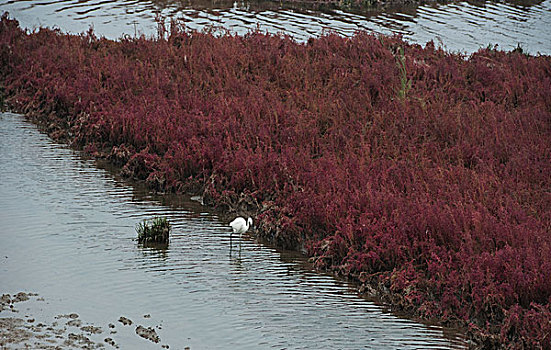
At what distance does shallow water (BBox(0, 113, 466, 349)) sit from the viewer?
6652 mm

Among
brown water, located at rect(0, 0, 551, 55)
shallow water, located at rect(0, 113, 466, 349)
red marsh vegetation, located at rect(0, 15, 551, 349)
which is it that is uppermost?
brown water, located at rect(0, 0, 551, 55)

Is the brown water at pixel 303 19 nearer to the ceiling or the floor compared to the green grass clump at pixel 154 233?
nearer to the ceiling

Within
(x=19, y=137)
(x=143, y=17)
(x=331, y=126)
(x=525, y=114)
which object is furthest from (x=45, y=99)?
(x=143, y=17)

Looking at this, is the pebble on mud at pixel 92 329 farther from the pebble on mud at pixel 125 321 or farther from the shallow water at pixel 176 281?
the pebble on mud at pixel 125 321

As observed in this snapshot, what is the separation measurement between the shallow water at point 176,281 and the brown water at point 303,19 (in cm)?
1511

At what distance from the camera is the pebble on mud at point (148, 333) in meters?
6.34

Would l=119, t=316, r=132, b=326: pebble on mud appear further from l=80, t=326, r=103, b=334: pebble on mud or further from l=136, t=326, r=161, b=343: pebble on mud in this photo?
l=80, t=326, r=103, b=334: pebble on mud

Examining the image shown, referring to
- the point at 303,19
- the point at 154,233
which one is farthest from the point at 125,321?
the point at 303,19

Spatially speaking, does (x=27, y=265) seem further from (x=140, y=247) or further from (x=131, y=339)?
(x=131, y=339)

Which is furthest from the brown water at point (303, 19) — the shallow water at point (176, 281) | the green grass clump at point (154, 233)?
the green grass clump at point (154, 233)

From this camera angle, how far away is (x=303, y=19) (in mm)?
29828

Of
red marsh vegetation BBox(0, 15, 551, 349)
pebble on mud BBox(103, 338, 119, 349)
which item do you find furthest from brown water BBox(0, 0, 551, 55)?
pebble on mud BBox(103, 338, 119, 349)

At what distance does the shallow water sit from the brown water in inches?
595

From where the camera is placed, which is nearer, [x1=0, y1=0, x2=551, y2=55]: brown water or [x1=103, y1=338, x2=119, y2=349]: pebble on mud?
[x1=103, y1=338, x2=119, y2=349]: pebble on mud
